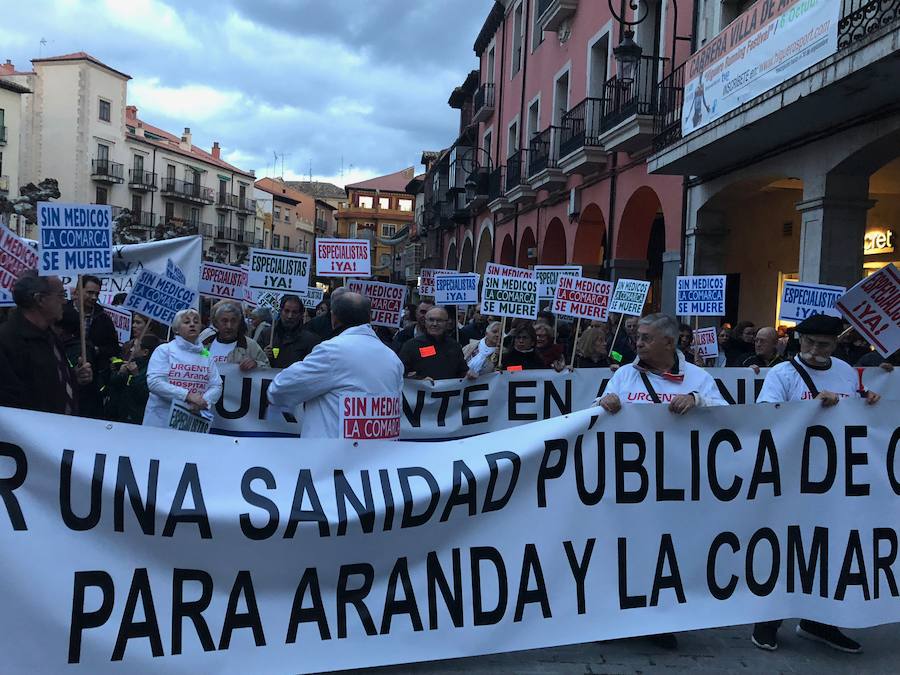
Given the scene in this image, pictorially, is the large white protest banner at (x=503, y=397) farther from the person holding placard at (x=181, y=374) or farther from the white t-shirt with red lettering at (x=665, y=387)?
the white t-shirt with red lettering at (x=665, y=387)

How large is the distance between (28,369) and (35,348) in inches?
5.1

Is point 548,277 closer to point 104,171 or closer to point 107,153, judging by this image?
point 104,171

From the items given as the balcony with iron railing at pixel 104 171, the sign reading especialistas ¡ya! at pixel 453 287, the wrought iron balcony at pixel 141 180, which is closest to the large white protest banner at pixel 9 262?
the sign reading especialistas ¡ya! at pixel 453 287

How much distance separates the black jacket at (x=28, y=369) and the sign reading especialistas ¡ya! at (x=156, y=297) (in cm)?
284

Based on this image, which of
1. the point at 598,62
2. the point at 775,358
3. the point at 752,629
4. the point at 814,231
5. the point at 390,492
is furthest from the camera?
the point at 598,62

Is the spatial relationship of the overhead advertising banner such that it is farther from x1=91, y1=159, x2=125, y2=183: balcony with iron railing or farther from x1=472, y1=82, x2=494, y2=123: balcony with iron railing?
x1=91, y1=159, x2=125, y2=183: balcony with iron railing

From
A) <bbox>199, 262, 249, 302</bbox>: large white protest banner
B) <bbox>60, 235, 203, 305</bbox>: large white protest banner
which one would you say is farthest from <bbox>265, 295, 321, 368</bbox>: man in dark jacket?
<bbox>60, 235, 203, 305</bbox>: large white protest banner

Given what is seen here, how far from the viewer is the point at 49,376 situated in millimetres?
4508

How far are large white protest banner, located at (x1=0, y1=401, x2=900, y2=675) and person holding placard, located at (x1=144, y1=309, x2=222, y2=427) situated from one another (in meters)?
2.16

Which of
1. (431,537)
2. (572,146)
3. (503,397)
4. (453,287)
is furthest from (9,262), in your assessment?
(572,146)

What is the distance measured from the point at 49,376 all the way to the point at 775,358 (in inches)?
247

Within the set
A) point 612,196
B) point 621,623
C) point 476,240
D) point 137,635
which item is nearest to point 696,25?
point 612,196

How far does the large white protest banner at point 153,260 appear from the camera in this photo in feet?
34.7

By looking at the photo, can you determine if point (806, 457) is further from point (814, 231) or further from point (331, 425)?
point (814, 231)
